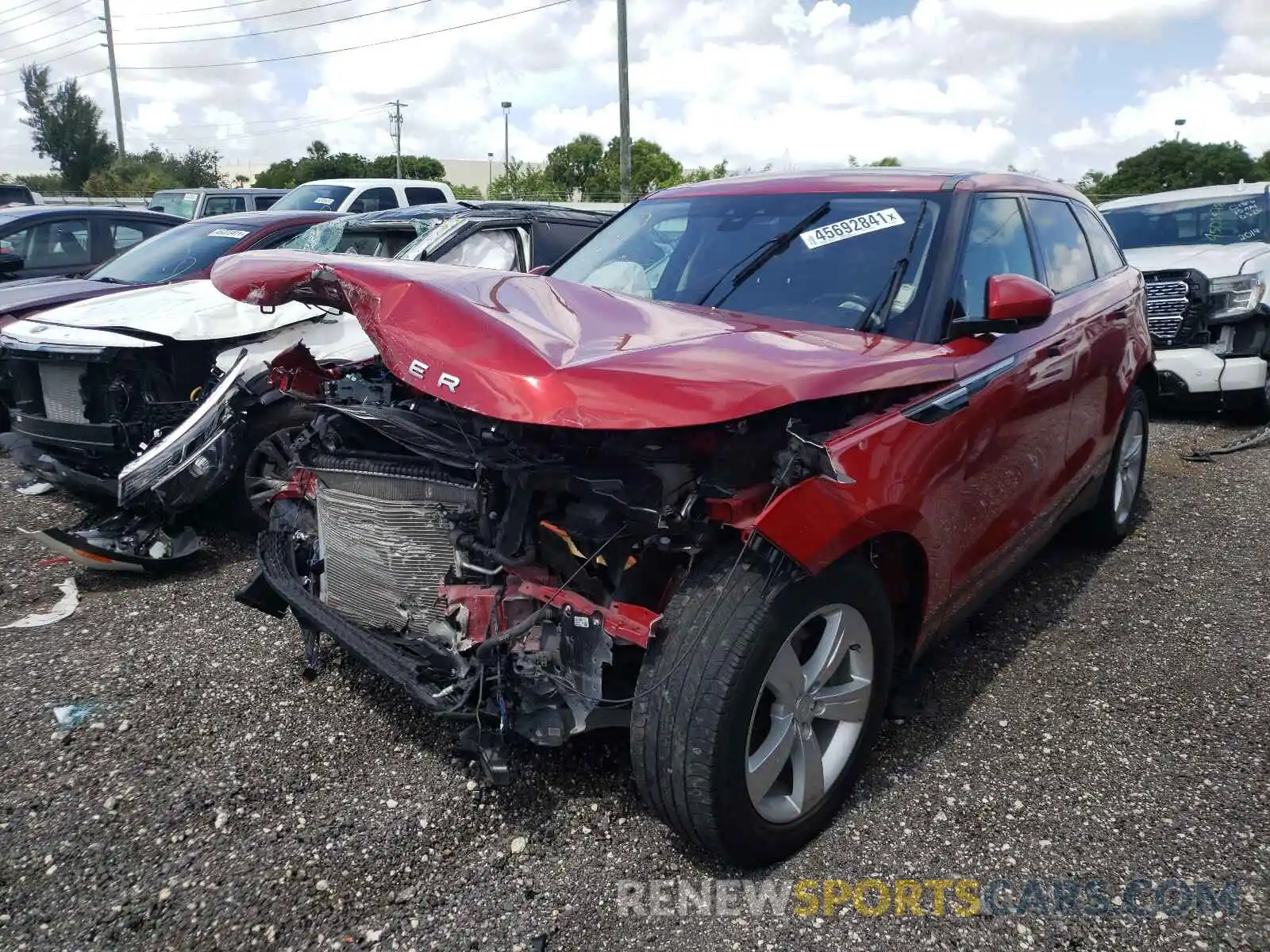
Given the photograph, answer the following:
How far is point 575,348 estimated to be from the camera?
228 cm

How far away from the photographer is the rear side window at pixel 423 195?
41.2 feet

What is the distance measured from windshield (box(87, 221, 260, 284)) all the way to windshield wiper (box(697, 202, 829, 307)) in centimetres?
503

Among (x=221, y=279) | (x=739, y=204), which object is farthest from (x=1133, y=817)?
(x=221, y=279)

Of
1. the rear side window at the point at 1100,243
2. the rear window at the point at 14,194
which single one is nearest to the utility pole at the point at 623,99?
the rear window at the point at 14,194

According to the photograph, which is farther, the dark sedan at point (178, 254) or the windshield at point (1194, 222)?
the windshield at point (1194, 222)

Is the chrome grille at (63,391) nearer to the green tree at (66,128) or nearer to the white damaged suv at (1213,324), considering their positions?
the white damaged suv at (1213,324)

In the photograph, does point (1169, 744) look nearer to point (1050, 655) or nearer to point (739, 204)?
point (1050, 655)

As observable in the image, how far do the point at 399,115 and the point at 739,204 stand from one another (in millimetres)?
68819

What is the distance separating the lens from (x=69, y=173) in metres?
47.8

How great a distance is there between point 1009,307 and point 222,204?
15.5 meters

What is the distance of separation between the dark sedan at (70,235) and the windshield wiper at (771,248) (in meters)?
7.36

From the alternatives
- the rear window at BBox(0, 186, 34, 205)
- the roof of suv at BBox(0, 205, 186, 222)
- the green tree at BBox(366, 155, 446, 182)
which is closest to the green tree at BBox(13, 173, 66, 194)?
the green tree at BBox(366, 155, 446, 182)

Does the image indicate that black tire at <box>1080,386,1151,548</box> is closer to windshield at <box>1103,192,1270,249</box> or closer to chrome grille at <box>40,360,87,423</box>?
windshield at <box>1103,192,1270,249</box>

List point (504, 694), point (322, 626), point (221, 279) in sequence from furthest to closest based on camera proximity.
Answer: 1. point (221, 279)
2. point (322, 626)
3. point (504, 694)
